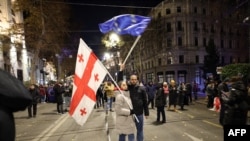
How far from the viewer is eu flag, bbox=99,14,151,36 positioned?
9148 mm

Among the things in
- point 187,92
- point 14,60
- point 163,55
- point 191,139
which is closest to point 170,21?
point 163,55

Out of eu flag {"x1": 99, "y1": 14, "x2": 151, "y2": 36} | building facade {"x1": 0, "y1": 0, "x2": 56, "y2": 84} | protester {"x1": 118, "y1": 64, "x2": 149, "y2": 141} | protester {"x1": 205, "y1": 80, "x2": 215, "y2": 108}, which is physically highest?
building facade {"x1": 0, "y1": 0, "x2": 56, "y2": 84}

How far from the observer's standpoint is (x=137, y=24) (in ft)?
30.2

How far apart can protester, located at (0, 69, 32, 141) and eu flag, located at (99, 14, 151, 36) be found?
23.1 feet

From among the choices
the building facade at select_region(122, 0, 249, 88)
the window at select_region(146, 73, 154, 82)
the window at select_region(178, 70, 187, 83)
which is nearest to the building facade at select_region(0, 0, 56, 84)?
the building facade at select_region(122, 0, 249, 88)

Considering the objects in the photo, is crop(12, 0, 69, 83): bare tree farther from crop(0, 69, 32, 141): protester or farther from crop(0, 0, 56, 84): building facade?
crop(0, 69, 32, 141): protester

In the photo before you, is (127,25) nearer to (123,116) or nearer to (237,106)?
(123,116)

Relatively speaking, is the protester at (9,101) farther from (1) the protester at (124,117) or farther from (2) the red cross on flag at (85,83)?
(1) the protester at (124,117)

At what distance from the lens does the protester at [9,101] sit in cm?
205

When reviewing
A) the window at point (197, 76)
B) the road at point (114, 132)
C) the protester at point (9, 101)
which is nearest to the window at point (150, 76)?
the window at point (197, 76)

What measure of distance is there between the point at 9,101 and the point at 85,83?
4.44m

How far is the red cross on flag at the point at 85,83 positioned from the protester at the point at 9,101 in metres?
4.03

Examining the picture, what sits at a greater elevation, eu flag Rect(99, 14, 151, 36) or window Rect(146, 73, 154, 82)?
eu flag Rect(99, 14, 151, 36)

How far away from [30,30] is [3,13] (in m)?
3.07
